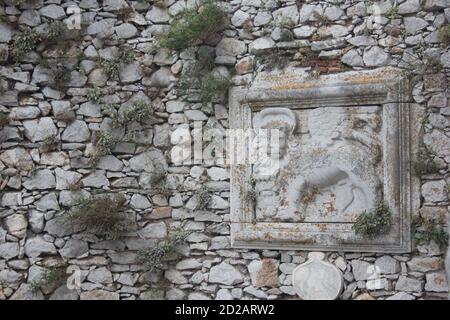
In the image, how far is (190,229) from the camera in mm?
4965

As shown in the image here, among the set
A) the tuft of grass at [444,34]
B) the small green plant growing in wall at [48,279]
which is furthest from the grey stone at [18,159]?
the tuft of grass at [444,34]

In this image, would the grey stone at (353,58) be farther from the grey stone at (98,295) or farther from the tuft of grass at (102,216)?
the grey stone at (98,295)

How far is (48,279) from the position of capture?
498 cm

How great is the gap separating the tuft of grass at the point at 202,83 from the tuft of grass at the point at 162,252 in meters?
1.11

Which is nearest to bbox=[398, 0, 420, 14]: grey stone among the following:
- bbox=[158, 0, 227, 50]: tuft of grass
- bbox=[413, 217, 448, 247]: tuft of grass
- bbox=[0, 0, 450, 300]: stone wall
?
bbox=[0, 0, 450, 300]: stone wall

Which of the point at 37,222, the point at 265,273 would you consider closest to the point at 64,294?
the point at 37,222

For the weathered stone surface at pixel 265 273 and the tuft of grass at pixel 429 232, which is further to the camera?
the weathered stone surface at pixel 265 273

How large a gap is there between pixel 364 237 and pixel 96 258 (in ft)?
7.08

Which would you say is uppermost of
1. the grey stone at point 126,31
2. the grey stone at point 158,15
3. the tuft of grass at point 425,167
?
the grey stone at point 158,15

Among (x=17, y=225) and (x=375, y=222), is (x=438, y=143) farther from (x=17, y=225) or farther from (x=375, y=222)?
(x=17, y=225)

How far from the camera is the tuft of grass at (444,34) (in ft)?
14.7

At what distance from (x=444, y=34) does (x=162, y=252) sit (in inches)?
107

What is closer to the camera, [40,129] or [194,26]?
[194,26]

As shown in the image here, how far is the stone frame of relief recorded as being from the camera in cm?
452
